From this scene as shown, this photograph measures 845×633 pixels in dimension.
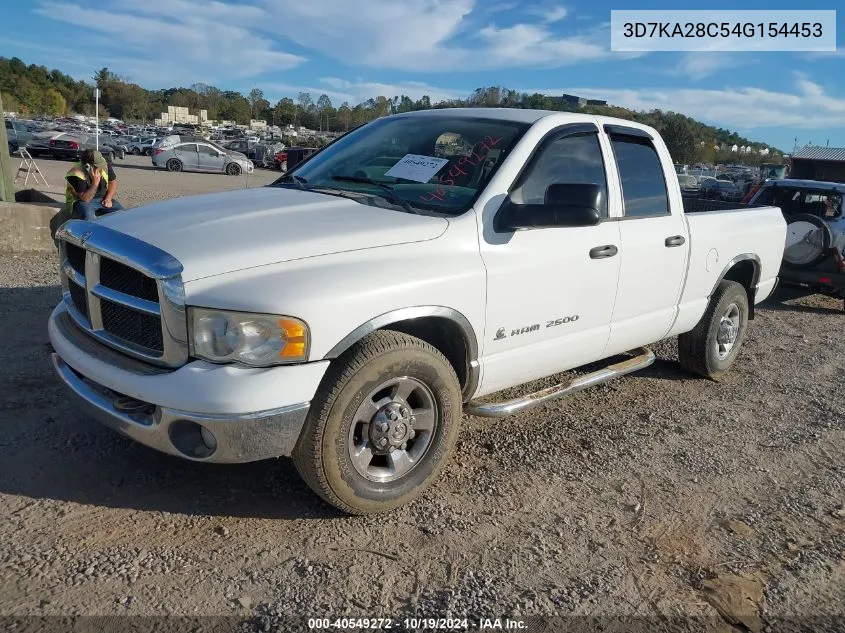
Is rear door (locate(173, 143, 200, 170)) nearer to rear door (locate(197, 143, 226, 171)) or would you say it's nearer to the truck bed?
rear door (locate(197, 143, 226, 171))

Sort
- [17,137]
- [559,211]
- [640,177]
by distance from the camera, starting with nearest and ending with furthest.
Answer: [559,211], [640,177], [17,137]

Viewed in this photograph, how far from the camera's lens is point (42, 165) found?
92.2 feet

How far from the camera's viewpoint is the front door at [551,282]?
3553 millimetres

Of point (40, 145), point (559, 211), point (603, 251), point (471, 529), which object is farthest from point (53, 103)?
point (471, 529)

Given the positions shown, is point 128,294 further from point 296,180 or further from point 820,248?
point 820,248

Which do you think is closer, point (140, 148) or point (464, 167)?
point (464, 167)

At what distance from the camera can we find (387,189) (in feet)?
12.6

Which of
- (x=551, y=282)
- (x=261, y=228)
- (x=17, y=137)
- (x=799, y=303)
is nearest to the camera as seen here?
(x=261, y=228)

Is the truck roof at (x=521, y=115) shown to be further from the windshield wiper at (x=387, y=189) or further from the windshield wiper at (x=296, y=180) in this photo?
the windshield wiper at (x=296, y=180)

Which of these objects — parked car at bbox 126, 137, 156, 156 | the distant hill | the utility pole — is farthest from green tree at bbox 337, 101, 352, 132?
the utility pole

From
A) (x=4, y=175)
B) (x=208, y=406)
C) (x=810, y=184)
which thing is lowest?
(x=208, y=406)

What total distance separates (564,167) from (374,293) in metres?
1.66

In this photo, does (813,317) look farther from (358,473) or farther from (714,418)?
(358,473)

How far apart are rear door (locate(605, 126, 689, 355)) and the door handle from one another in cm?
12
